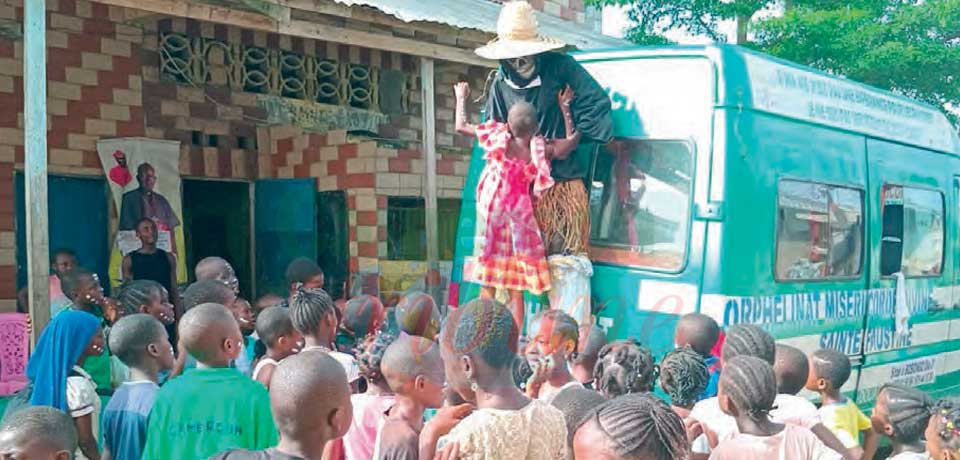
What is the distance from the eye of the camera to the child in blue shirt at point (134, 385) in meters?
3.16

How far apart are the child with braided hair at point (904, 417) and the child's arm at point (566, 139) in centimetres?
202

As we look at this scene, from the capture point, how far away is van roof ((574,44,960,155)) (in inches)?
179

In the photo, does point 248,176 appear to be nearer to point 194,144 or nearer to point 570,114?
point 194,144

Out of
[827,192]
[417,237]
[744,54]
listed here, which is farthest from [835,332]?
[417,237]

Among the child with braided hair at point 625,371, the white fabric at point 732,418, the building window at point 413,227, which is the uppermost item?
the building window at point 413,227

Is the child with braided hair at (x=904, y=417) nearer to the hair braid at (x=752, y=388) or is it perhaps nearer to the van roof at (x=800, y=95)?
the hair braid at (x=752, y=388)

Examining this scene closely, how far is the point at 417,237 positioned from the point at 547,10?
341 cm

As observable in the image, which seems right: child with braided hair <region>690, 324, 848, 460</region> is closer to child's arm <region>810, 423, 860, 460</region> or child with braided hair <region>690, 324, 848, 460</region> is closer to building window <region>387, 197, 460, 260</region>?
child's arm <region>810, 423, 860, 460</region>

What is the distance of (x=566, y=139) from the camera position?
4.73 m

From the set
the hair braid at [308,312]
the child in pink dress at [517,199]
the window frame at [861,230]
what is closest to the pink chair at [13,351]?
the hair braid at [308,312]

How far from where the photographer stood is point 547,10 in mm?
10742

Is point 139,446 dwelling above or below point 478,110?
below

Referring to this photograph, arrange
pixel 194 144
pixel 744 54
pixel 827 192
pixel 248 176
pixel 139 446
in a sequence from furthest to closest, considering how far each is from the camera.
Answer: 1. pixel 248 176
2. pixel 194 144
3. pixel 827 192
4. pixel 744 54
5. pixel 139 446

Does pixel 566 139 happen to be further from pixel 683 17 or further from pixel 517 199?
pixel 683 17
